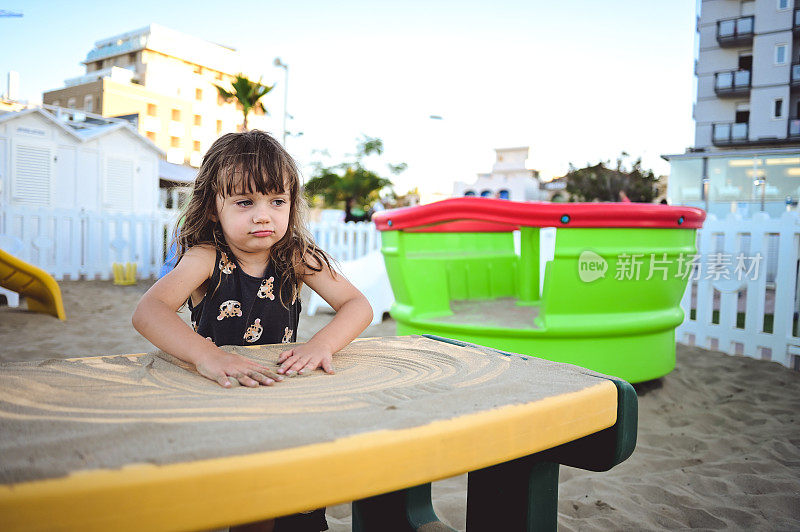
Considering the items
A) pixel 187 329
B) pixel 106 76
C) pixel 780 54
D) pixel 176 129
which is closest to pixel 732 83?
pixel 780 54

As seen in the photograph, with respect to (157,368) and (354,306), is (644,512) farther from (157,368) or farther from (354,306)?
(157,368)

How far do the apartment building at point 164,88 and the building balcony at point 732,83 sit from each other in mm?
22477

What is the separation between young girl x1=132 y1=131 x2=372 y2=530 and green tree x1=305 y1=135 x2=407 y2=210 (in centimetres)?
3145

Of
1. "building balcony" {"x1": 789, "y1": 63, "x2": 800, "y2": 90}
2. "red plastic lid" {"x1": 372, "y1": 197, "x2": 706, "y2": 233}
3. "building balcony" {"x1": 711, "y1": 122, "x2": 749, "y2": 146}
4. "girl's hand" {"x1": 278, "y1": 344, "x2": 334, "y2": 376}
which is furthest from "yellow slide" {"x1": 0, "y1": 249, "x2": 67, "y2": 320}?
"building balcony" {"x1": 789, "y1": 63, "x2": 800, "y2": 90}

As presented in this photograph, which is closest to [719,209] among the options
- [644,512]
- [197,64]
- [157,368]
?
[644,512]

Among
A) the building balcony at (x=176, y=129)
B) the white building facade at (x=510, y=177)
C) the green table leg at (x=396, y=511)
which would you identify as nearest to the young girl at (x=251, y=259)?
the green table leg at (x=396, y=511)

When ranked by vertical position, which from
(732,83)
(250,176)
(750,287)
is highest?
(732,83)

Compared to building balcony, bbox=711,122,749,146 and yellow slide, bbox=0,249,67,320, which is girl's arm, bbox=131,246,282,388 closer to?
yellow slide, bbox=0,249,67,320

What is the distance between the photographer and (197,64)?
39.2m

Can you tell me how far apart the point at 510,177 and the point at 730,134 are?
16.0 meters

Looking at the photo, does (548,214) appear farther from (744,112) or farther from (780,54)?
(744,112)

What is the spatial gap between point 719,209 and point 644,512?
70.1ft

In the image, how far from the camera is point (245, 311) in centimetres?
174

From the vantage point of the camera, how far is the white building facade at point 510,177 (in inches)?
1433
